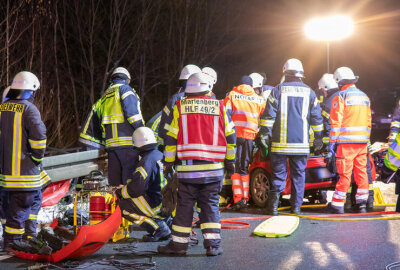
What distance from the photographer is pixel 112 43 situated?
22625 mm

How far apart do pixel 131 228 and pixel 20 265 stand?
6.54 feet

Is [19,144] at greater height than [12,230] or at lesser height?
greater

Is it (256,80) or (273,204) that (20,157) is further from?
(256,80)

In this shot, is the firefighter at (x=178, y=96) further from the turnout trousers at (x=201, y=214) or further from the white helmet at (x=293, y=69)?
the turnout trousers at (x=201, y=214)

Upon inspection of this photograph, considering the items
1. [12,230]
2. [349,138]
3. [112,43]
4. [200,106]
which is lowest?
[12,230]

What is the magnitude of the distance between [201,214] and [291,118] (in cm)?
292

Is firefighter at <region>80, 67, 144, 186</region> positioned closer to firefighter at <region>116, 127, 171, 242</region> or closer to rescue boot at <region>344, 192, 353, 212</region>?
firefighter at <region>116, 127, 171, 242</region>

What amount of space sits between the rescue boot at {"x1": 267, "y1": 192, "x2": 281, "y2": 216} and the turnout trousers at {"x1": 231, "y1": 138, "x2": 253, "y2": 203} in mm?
632

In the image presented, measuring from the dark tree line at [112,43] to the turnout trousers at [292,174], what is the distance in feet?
35.0

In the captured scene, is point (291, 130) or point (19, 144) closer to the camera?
point (19, 144)

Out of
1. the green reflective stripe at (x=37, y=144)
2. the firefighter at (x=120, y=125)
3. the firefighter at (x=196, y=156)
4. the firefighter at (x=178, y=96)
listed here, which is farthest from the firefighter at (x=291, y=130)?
the green reflective stripe at (x=37, y=144)

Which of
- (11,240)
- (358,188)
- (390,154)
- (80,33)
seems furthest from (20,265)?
(80,33)

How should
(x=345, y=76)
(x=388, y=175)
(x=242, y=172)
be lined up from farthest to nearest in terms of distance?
1. (x=242, y=172)
2. (x=345, y=76)
3. (x=388, y=175)

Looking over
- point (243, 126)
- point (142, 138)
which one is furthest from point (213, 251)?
point (243, 126)
